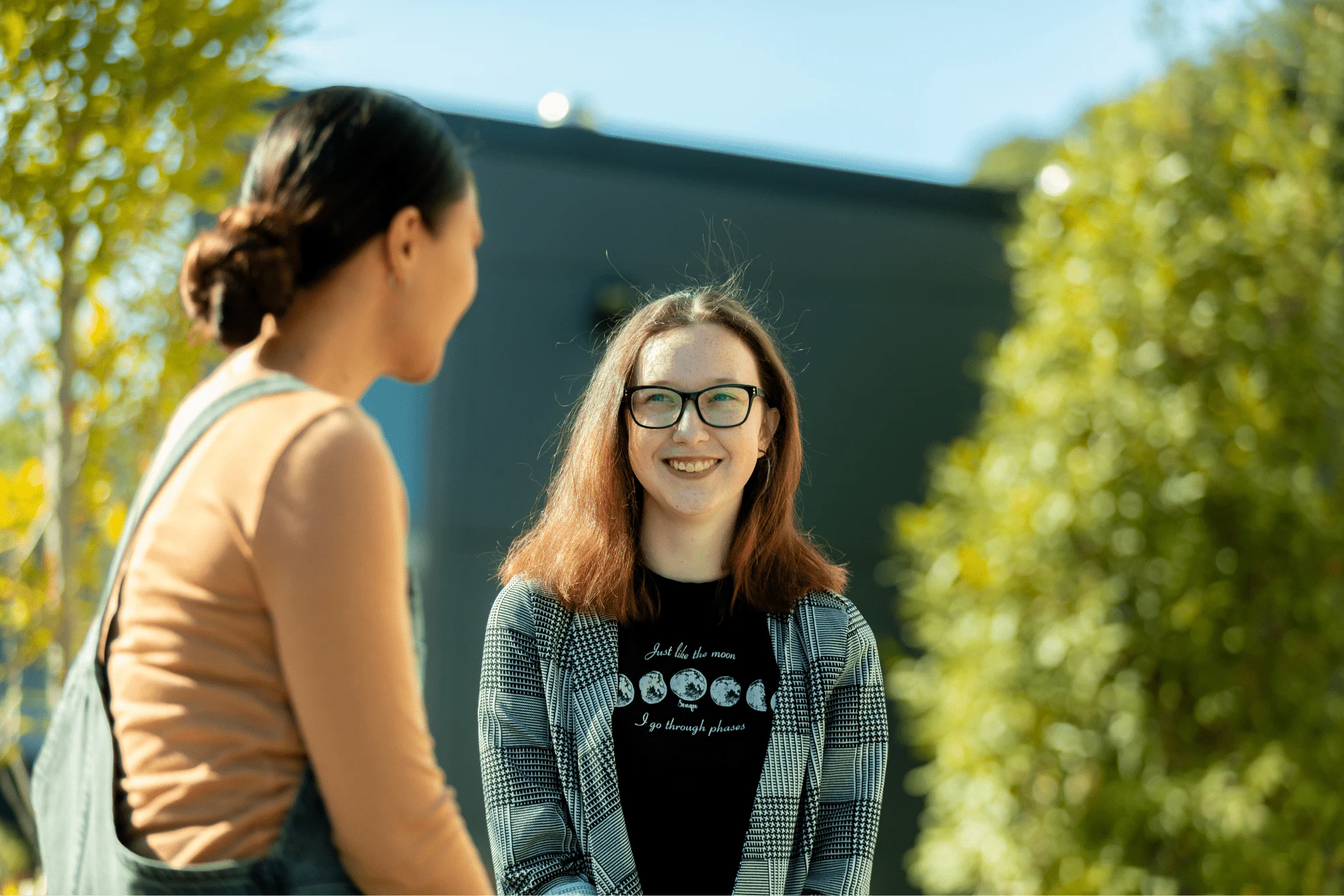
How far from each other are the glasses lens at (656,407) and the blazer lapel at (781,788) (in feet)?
1.12

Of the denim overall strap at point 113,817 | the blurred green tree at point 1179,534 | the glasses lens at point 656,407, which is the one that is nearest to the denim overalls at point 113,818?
the denim overall strap at point 113,817

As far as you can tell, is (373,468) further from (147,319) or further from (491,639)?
(147,319)

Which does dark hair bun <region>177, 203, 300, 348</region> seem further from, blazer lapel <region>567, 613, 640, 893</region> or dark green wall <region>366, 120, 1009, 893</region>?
dark green wall <region>366, 120, 1009, 893</region>

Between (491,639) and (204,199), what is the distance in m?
1.80

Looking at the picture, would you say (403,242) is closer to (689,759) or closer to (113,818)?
(113,818)

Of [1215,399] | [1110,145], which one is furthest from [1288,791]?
[1110,145]

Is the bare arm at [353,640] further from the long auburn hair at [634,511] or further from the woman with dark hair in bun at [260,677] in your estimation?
the long auburn hair at [634,511]

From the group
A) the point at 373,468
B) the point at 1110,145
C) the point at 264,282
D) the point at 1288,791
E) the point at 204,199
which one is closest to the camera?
the point at 373,468

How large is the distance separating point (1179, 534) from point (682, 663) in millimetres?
3230

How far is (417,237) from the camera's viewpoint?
115 cm

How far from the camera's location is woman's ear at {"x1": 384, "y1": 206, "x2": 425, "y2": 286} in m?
1.13

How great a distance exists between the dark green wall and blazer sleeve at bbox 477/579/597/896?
2903 mm

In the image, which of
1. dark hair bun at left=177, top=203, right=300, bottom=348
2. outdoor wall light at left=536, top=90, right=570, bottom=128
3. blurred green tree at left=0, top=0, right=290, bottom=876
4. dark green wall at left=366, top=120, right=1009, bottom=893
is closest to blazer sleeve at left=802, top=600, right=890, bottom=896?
dark hair bun at left=177, top=203, right=300, bottom=348

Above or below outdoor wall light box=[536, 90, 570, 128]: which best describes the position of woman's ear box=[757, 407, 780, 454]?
below
